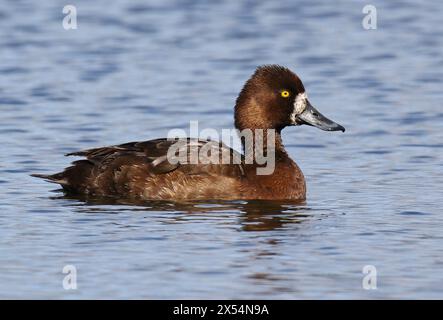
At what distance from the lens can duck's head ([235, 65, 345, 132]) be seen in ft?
41.1

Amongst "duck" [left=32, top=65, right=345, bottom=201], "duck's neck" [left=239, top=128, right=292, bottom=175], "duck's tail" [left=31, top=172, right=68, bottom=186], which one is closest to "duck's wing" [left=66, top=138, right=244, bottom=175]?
"duck" [left=32, top=65, right=345, bottom=201]

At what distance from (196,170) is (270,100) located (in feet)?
4.03

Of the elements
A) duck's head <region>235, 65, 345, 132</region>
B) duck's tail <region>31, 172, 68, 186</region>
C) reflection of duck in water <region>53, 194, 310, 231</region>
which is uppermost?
duck's head <region>235, 65, 345, 132</region>

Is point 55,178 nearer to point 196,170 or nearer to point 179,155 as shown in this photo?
point 179,155

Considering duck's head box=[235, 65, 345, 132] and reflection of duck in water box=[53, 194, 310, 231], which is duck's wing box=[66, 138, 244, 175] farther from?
duck's head box=[235, 65, 345, 132]

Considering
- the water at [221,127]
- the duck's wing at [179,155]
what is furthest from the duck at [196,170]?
the water at [221,127]

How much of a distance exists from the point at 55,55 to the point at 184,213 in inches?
361

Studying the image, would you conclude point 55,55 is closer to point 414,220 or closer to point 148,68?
point 148,68

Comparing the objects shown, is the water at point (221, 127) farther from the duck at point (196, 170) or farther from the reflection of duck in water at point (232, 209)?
the duck at point (196, 170)

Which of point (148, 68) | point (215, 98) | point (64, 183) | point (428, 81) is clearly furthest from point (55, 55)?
point (64, 183)

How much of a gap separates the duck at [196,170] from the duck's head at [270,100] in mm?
10

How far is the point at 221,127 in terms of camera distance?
15.4 metres

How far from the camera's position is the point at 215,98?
1700cm

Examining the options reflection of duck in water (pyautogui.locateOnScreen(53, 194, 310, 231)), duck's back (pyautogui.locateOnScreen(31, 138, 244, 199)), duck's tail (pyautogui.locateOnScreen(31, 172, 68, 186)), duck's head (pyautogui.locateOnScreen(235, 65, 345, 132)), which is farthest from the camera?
duck's head (pyautogui.locateOnScreen(235, 65, 345, 132))
